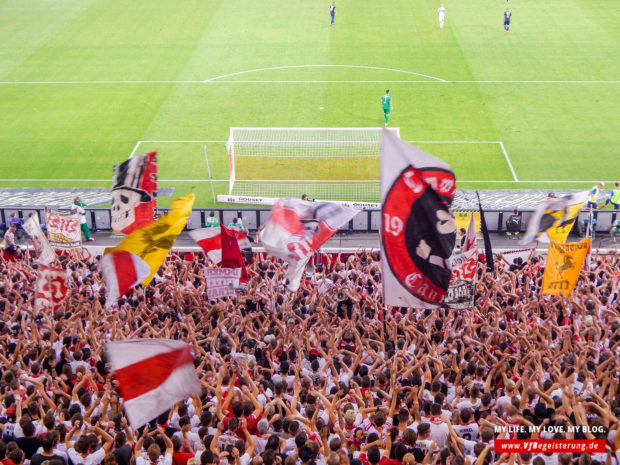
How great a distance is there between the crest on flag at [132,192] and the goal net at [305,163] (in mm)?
8960

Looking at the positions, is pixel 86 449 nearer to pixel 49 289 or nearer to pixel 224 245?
pixel 49 289

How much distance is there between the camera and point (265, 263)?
47.0 feet

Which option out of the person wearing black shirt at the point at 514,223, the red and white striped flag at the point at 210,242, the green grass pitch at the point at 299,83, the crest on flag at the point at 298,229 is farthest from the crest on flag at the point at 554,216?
the green grass pitch at the point at 299,83

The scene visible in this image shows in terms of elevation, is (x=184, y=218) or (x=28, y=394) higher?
(x=184, y=218)

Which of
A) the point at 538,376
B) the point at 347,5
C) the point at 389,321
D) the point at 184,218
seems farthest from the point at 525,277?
the point at 347,5

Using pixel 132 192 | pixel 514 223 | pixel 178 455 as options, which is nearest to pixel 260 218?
pixel 514 223

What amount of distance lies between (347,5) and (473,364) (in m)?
34.7

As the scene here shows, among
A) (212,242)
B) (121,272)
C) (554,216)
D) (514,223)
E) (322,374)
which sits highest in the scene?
(121,272)

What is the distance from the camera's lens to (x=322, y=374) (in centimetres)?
958

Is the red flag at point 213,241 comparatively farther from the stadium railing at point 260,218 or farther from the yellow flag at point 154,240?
the stadium railing at point 260,218

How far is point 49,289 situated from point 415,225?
5990mm

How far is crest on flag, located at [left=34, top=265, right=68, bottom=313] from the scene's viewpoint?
11.7 meters

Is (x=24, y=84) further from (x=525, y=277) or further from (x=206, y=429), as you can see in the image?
(x=206, y=429)

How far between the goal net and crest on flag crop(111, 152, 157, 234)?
896 centimetres
